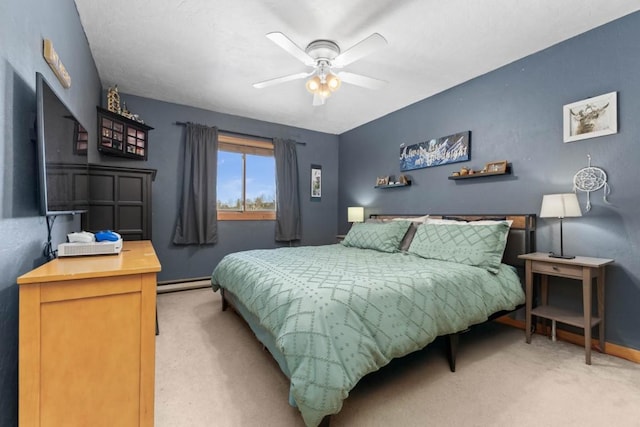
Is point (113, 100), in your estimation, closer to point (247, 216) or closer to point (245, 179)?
point (245, 179)

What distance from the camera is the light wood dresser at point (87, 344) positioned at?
0.96 meters

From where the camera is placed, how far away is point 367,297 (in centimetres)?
154

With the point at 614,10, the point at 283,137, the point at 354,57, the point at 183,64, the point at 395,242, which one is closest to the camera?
the point at 614,10

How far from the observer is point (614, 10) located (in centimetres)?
210

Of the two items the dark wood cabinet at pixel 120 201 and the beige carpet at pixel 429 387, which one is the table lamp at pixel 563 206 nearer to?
the beige carpet at pixel 429 387

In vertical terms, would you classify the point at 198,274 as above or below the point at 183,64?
below

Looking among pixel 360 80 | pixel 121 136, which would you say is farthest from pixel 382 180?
pixel 121 136

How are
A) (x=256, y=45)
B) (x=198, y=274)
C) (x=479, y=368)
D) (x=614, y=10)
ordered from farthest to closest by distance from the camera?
(x=198, y=274)
(x=256, y=45)
(x=614, y=10)
(x=479, y=368)

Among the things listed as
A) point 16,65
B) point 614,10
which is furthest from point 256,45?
point 614,10

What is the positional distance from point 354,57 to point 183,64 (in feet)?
6.07

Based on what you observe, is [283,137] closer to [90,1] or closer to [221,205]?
[221,205]

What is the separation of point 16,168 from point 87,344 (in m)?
0.75

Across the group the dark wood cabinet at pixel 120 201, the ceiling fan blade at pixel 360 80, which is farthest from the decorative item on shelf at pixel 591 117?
the dark wood cabinet at pixel 120 201

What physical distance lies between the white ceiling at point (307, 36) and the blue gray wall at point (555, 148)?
0.67ft
